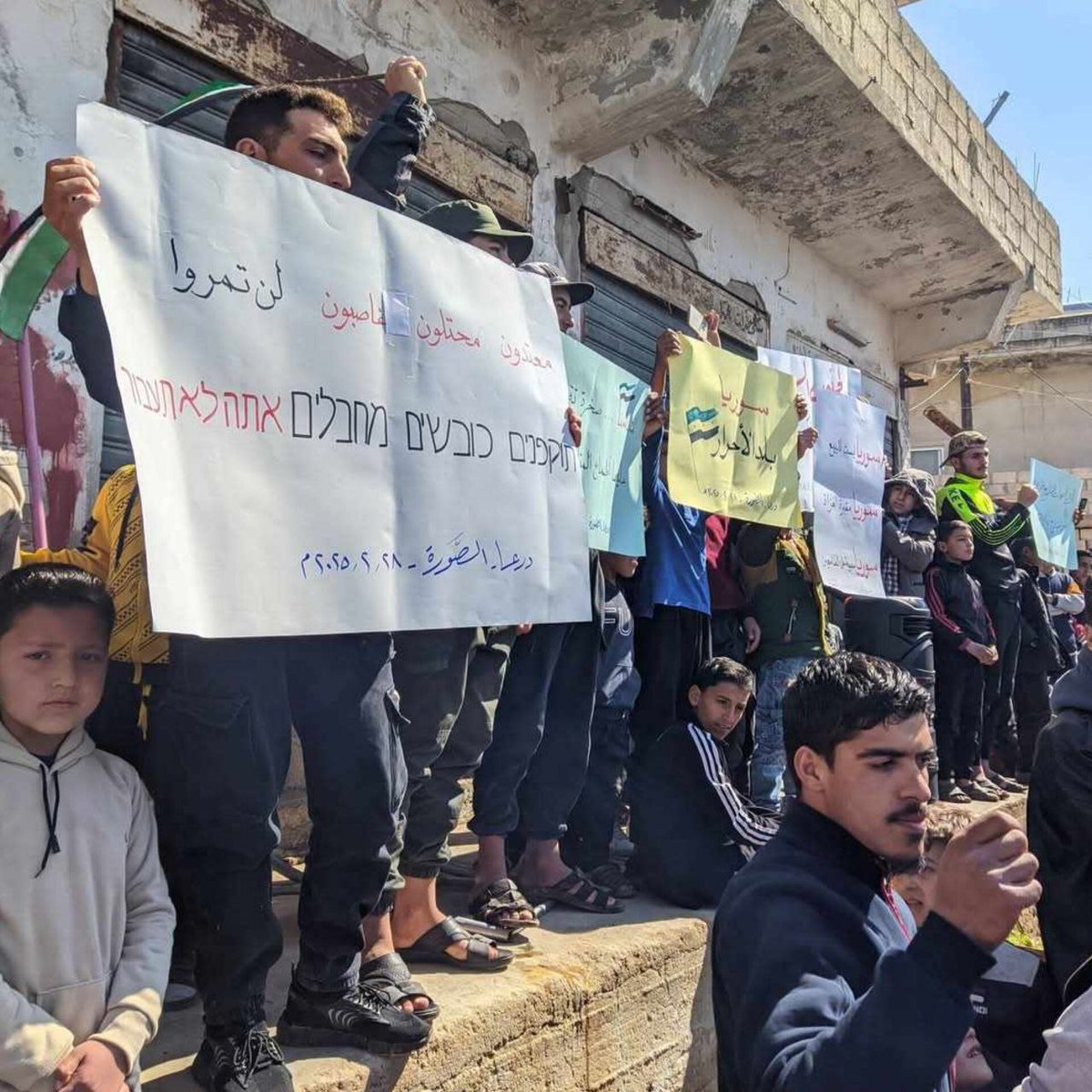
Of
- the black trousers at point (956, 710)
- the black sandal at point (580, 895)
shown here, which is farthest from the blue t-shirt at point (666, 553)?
the black trousers at point (956, 710)

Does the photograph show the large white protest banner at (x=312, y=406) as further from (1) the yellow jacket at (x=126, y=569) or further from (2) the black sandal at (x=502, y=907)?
(2) the black sandal at (x=502, y=907)

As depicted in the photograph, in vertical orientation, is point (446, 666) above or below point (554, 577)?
below

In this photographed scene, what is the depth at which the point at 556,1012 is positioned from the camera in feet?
7.84

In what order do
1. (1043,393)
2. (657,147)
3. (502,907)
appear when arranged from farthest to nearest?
(1043,393), (657,147), (502,907)

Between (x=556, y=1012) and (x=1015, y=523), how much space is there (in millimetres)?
4568

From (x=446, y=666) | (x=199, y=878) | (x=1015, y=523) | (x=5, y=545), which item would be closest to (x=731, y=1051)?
(x=199, y=878)

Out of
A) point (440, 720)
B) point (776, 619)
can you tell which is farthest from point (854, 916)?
point (776, 619)

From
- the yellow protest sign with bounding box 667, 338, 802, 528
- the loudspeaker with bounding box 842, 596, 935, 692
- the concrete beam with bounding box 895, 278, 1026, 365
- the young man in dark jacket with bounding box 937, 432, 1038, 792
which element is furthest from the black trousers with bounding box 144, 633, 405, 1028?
the concrete beam with bounding box 895, 278, 1026, 365

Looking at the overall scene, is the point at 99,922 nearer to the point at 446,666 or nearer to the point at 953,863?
the point at 446,666

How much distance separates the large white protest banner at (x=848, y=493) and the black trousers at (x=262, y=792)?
2.77 meters

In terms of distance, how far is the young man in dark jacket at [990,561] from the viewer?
19.0 feet

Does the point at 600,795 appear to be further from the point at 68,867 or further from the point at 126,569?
the point at 68,867

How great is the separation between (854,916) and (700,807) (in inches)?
68.0

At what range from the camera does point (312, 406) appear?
1.94 metres
